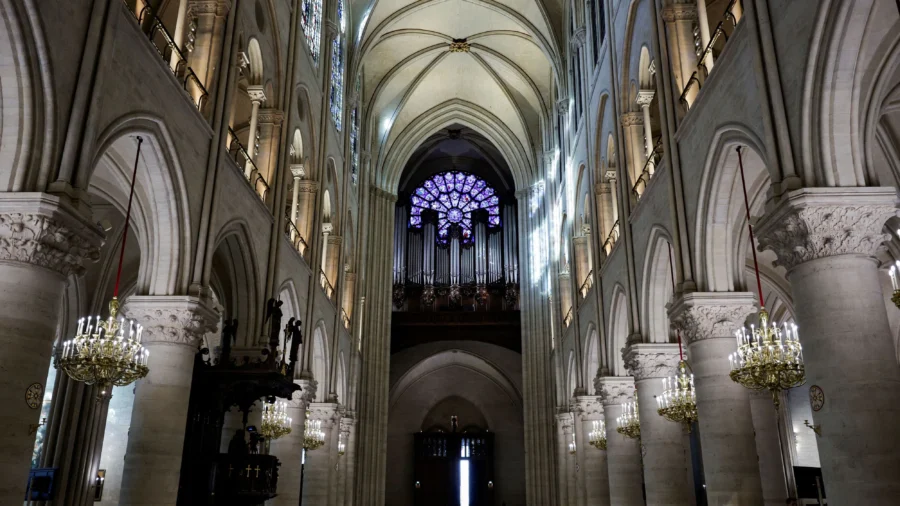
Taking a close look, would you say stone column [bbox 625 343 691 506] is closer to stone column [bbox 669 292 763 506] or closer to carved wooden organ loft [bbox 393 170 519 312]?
stone column [bbox 669 292 763 506]

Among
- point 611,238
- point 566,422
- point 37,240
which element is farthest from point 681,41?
point 566,422

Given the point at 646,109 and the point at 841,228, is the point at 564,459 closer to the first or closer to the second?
the point at 646,109

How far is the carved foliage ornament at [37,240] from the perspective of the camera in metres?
7.15

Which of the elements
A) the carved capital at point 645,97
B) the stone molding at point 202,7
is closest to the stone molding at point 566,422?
the carved capital at point 645,97

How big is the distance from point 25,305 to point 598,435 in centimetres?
1577

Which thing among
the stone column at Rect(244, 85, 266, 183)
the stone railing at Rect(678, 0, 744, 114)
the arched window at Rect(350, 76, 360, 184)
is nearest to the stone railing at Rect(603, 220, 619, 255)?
the stone railing at Rect(678, 0, 744, 114)

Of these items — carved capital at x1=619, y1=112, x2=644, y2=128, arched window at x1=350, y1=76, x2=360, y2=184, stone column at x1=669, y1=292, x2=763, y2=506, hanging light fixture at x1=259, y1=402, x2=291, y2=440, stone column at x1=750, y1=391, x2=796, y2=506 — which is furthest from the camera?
arched window at x1=350, y1=76, x2=360, y2=184

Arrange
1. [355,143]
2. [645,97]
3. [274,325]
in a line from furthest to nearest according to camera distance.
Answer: [355,143], [645,97], [274,325]

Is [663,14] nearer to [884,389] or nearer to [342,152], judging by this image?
[884,389]

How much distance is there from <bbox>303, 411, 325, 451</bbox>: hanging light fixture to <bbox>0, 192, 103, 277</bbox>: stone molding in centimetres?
1236

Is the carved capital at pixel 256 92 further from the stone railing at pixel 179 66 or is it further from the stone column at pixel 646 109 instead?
the stone column at pixel 646 109

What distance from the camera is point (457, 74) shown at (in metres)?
32.4

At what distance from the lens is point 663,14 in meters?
12.9

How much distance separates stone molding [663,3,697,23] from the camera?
12.8m
